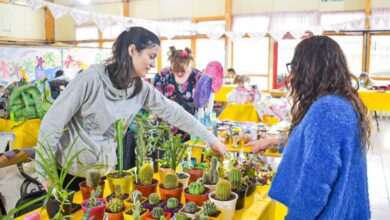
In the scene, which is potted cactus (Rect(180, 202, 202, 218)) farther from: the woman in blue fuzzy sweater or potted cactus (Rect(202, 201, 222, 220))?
the woman in blue fuzzy sweater

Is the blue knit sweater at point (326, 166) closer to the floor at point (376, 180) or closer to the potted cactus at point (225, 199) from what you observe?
the potted cactus at point (225, 199)

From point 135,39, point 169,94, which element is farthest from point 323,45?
point 169,94

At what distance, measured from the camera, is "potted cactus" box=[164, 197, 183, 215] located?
1.45m

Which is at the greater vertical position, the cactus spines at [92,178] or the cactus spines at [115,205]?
the cactus spines at [92,178]

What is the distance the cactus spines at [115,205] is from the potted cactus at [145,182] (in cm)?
20

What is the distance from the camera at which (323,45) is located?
4.63ft

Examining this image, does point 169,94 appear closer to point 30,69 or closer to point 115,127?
point 115,127

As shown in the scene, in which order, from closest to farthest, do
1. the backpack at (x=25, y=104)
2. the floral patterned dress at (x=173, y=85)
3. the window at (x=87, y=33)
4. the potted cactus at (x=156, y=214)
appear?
the potted cactus at (x=156, y=214) → the floral patterned dress at (x=173, y=85) → the backpack at (x=25, y=104) → the window at (x=87, y=33)

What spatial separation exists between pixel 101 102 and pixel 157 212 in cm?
63

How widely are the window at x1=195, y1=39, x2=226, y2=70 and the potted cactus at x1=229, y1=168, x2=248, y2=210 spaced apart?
9.53m

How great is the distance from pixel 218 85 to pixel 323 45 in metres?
2.31

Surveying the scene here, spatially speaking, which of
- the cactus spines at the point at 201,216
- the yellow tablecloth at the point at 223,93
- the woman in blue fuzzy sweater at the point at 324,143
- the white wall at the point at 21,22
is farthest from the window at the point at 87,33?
the cactus spines at the point at 201,216

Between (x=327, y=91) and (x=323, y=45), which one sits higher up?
(x=323, y=45)

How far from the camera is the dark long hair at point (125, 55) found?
1790mm
